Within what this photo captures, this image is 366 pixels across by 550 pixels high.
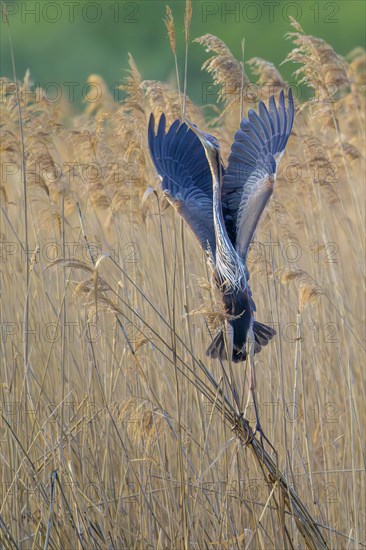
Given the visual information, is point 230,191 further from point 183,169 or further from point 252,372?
point 252,372

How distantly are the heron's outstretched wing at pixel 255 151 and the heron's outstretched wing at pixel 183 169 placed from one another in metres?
0.10

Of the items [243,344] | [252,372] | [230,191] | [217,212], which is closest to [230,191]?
[230,191]

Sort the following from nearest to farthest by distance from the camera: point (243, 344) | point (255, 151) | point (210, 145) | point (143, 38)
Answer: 1. point (210, 145)
2. point (243, 344)
3. point (255, 151)
4. point (143, 38)

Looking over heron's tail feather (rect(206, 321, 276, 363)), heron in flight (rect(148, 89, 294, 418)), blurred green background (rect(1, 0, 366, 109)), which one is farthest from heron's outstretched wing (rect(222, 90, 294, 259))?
blurred green background (rect(1, 0, 366, 109))

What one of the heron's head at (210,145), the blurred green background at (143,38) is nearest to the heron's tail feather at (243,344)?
the heron's head at (210,145)

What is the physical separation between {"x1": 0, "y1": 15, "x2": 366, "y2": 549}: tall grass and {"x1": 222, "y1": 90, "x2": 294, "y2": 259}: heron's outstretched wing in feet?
0.76

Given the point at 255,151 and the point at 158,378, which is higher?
the point at 255,151

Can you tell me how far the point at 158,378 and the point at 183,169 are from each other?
821 mm

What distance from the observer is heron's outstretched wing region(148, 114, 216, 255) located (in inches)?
125

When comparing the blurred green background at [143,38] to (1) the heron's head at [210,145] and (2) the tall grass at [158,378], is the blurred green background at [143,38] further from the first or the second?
(1) the heron's head at [210,145]

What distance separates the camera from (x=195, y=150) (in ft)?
11.2

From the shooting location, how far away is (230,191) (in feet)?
10.5

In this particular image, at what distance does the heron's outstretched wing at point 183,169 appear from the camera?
3.17m

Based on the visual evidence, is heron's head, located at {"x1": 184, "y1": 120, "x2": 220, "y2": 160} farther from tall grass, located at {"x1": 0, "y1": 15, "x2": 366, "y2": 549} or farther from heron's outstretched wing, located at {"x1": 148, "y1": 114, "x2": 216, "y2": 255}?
heron's outstretched wing, located at {"x1": 148, "y1": 114, "x2": 216, "y2": 255}
